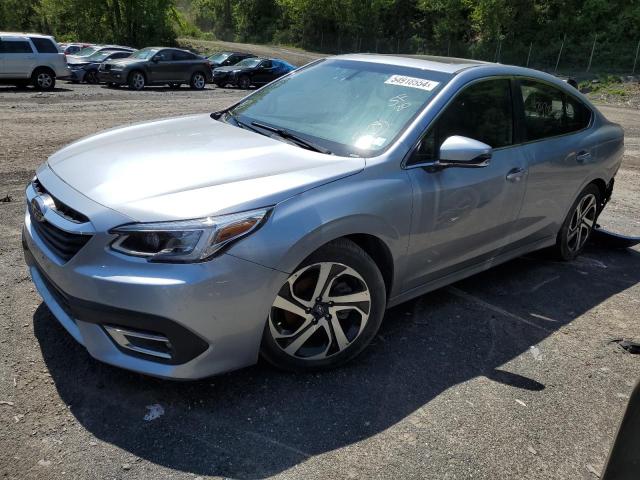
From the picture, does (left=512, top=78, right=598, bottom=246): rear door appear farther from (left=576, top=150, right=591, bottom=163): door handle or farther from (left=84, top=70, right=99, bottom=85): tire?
(left=84, top=70, right=99, bottom=85): tire

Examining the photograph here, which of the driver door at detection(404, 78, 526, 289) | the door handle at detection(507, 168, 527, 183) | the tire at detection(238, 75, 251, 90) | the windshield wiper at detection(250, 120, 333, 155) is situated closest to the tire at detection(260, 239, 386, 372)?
the driver door at detection(404, 78, 526, 289)

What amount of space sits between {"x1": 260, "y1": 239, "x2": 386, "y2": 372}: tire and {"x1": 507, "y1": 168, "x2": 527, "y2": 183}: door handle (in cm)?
137

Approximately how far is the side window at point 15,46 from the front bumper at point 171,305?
17675 millimetres

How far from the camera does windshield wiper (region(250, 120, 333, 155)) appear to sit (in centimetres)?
349

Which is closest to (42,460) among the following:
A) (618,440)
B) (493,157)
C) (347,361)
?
(347,361)

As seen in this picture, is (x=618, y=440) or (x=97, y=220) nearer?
(x=618, y=440)

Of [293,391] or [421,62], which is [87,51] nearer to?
[421,62]

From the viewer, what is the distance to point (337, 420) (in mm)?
2945

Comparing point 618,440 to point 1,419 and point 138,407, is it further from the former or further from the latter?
point 1,419

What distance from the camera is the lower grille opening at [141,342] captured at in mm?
2738

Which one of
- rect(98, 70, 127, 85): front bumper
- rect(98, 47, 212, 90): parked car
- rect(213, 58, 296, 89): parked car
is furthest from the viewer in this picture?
rect(213, 58, 296, 89): parked car

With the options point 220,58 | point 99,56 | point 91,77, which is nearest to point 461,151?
point 91,77

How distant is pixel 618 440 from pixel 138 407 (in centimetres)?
211

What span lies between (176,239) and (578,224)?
12.9 feet
